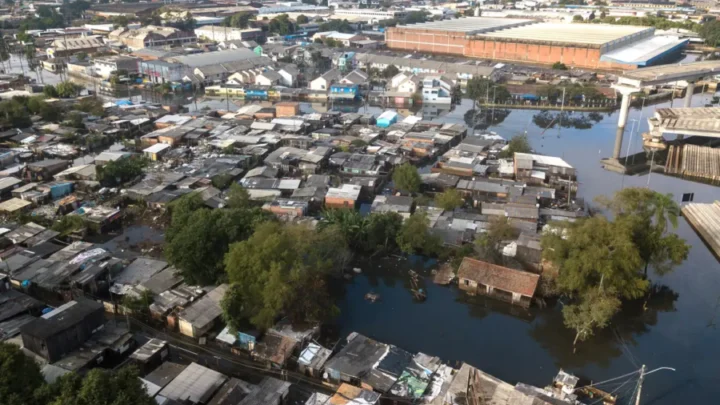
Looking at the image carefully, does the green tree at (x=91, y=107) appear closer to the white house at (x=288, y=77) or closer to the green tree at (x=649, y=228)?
the white house at (x=288, y=77)

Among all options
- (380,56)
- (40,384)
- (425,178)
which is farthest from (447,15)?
(40,384)

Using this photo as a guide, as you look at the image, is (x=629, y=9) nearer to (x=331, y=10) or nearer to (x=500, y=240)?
(x=331, y=10)

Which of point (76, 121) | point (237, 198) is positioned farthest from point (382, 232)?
point (76, 121)

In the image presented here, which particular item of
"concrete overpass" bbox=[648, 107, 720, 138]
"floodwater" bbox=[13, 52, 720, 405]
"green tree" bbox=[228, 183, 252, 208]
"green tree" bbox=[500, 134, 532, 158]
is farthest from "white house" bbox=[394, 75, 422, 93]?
"floodwater" bbox=[13, 52, 720, 405]

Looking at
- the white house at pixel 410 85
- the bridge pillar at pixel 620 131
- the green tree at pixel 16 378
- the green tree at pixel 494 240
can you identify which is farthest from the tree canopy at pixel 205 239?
the white house at pixel 410 85

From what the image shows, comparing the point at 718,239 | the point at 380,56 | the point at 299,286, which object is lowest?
the point at 718,239

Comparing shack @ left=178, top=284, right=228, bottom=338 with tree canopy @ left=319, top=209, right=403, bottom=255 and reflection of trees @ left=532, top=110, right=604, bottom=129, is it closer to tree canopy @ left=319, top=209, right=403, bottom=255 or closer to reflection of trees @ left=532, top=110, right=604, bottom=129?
tree canopy @ left=319, top=209, right=403, bottom=255
